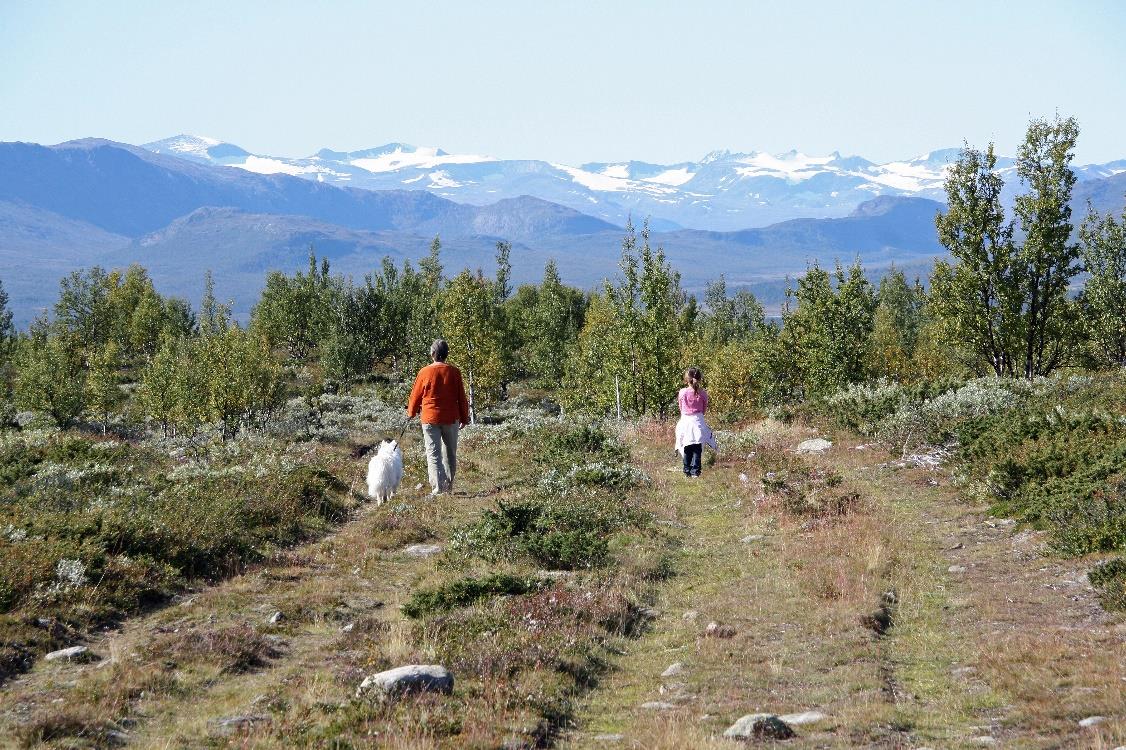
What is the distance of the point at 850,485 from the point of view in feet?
63.1

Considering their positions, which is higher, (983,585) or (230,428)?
(983,585)

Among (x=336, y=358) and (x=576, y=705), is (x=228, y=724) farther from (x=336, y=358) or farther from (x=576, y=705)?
(x=336, y=358)

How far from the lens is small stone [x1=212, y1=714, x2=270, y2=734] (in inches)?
295

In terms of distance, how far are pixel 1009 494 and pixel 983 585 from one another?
5.08 meters

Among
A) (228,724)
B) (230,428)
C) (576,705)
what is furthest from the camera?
(230,428)

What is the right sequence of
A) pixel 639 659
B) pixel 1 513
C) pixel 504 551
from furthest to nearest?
pixel 1 513, pixel 504 551, pixel 639 659

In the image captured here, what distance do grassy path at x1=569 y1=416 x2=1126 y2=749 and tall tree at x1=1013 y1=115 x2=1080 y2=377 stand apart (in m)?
25.5

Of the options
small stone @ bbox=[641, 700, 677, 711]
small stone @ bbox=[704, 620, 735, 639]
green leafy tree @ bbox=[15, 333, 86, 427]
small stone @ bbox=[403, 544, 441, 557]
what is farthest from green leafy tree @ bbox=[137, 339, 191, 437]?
small stone @ bbox=[641, 700, 677, 711]

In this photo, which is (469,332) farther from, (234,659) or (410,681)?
(410,681)

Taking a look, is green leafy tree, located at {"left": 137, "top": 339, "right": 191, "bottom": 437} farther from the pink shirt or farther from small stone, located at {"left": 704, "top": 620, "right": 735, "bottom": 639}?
small stone, located at {"left": 704, "top": 620, "right": 735, "bottom": 639}

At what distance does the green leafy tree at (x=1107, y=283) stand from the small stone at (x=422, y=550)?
163 feet

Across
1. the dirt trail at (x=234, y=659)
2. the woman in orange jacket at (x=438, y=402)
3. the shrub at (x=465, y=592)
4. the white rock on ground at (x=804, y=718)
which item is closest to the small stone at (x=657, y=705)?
the white rock on ground at (x=804, y=718)

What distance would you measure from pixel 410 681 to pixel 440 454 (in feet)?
35.4

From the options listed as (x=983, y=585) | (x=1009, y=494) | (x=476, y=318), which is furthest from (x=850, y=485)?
(x=476, y=318)
